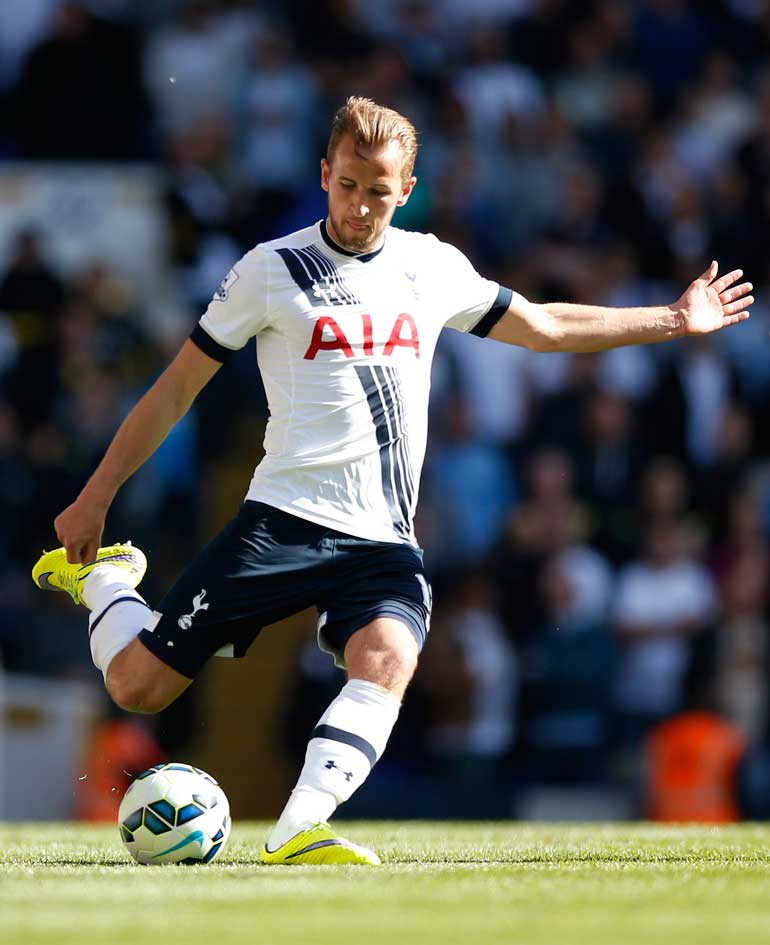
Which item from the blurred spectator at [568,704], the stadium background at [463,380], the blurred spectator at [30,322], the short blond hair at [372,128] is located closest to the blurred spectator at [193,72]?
the stadium background at [463,380]

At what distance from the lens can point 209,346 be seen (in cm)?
578

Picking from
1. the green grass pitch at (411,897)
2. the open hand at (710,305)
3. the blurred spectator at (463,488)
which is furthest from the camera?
the blurred spectator at (463,488)

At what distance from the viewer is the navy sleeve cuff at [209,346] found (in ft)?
18.9

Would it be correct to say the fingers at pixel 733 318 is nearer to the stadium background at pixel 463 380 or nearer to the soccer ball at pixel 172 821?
the soccer ball at pixel 172 821

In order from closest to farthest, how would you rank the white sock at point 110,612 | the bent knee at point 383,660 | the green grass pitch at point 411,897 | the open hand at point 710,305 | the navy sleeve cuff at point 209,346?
the green grass pitch at point 411,897
the bent knee at point 383,660
the navy sleeve cuff at point 209,346
the white sock at point 110,612
the open hand at point 710,305

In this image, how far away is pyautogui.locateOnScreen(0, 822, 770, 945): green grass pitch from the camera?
3725mm

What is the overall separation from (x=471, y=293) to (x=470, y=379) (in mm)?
5994

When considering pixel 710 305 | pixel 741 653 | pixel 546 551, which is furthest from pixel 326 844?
pixel 741 653

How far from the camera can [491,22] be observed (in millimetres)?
14602

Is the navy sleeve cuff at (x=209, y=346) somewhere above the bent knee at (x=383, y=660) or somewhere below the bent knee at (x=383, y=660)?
above

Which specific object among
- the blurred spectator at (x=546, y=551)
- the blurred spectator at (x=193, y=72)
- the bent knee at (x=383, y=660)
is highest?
the blurred spectator at (x=193, y=72)

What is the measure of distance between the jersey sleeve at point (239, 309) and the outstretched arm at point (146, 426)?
8 cm

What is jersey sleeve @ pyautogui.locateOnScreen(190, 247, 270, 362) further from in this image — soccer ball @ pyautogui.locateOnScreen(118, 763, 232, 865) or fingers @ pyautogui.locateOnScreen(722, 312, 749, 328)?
fingers @ pyautogui.locateOnScreen(722, 312, 749, 328)

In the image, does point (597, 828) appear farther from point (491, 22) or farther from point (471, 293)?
point (491, 22)
